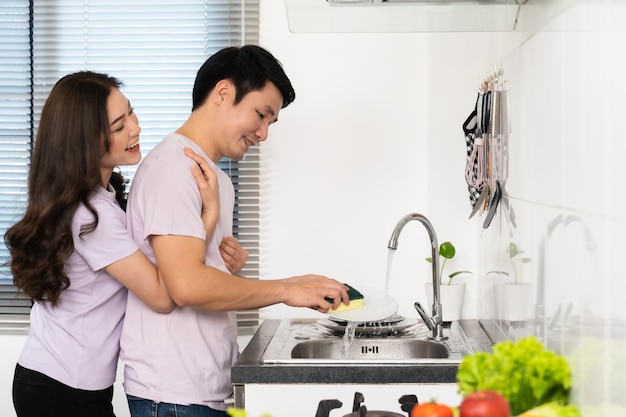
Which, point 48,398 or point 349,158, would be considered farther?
point 349,158

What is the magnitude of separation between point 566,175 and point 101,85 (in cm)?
107

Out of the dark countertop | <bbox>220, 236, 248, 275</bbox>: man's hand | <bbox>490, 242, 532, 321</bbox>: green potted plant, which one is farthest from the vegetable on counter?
<bbox>220, 236, 248, 275</bbox>: man's hand

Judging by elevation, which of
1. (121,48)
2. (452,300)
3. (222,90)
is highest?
(121,48)

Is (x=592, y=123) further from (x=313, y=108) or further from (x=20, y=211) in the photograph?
(x=20, y=211)

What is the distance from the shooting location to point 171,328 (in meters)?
1.87

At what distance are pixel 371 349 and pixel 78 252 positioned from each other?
2.78 ft

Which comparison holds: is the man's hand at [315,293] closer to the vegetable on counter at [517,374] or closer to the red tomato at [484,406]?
the vegetable on counter at [517,374]

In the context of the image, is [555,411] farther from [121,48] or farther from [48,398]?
[121,48]

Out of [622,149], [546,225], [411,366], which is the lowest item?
[411,366]

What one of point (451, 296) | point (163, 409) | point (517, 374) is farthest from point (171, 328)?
point (451, 296)

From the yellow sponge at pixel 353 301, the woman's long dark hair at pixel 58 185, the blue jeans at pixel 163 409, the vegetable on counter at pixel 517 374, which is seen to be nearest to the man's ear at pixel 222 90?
the woman's long dark hair at pixel 58 185

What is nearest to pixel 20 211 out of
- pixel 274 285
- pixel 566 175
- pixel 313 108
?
pixel 313 108

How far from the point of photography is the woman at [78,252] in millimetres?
1822

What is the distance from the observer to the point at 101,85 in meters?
1.92
